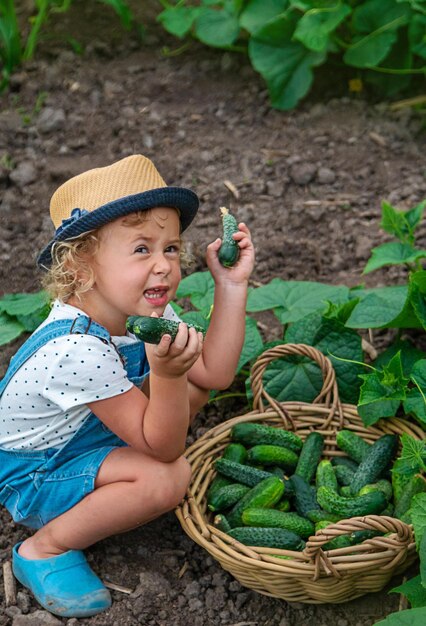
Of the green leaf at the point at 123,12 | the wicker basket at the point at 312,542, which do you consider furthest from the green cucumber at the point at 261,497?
the green leaf at the point at 123,12

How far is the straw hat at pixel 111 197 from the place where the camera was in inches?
124

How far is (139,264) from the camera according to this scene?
3.20m

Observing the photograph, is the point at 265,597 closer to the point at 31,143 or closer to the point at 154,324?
the point at 154,324

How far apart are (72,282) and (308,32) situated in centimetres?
Answer: 291

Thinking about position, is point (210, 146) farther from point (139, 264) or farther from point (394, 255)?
point (139, 264)

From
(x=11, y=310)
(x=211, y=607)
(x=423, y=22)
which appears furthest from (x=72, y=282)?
(x=423, y=22)

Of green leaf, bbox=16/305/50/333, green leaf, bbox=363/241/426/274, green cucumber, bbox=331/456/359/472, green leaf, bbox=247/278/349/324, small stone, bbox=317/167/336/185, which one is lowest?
green cucumber, bbox=331/456/359/472

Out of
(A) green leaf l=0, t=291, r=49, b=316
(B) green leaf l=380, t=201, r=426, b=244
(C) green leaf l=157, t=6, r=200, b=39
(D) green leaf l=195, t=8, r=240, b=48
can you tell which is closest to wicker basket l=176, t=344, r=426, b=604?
(B) green leaf l=380, t=201, r=426, b=244

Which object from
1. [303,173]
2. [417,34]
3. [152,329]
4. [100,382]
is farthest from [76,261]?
[417,34]

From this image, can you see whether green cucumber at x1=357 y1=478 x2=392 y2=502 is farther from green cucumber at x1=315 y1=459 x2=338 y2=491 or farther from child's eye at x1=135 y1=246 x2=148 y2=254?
child's eye at x1=135 y1=246 x2=148 y2=254

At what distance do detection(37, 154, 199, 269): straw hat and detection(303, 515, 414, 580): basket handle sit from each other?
3.86ft

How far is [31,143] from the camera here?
5898 millimetres

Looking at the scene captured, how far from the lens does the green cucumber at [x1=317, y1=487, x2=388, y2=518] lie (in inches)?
137

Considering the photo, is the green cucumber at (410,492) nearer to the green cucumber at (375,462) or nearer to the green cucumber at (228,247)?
the green cucumber at (375,462)
